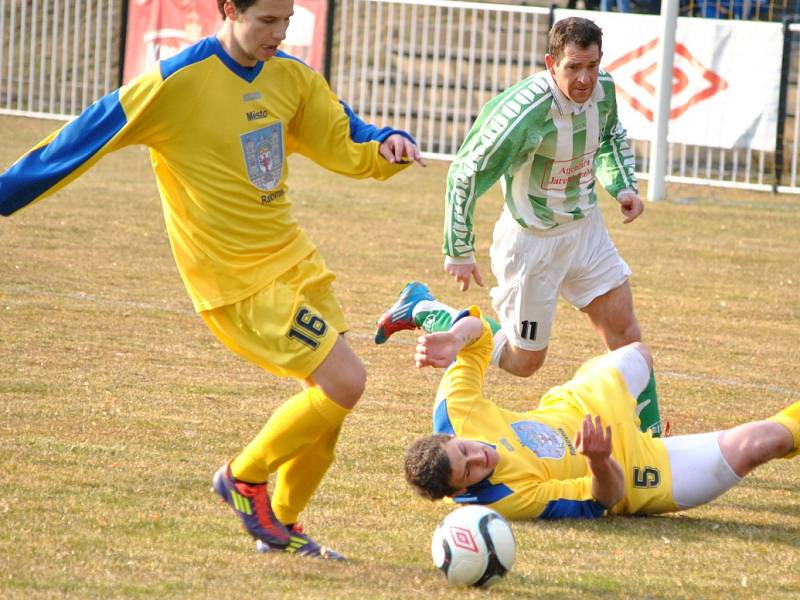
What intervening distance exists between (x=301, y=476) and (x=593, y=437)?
1.05 metres

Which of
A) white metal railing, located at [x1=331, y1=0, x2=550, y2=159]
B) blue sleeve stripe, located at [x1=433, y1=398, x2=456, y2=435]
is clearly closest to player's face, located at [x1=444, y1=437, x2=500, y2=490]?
blue sleeve stripe, located at [x1=433, y1=398, x2=456, y2=435]

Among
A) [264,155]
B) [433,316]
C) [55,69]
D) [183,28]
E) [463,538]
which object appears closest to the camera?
[463,538]

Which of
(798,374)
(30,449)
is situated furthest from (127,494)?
(798,374)

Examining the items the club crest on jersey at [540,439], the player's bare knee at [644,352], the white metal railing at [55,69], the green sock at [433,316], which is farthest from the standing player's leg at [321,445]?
the white metal railing at [55,69]

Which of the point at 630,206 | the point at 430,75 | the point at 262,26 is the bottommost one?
the point at 430,75

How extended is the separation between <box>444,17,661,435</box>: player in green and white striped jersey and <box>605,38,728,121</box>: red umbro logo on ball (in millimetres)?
10444

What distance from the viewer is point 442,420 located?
5.61 metres

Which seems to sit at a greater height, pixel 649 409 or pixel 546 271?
pixel 546 271

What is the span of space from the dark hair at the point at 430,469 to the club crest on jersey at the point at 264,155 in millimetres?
1106

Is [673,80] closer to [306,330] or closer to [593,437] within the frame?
[593,437]

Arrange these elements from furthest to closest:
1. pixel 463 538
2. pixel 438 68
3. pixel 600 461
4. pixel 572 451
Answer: pixel 438 68
pixel 572 451
pixel 600 461
pixel 463 538

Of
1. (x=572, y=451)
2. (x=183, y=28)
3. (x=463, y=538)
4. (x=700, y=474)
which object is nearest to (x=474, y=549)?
(x=463, y=538)

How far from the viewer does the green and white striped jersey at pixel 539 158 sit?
6.29m

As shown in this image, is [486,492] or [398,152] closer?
[398,152]
